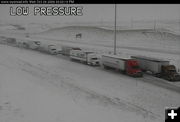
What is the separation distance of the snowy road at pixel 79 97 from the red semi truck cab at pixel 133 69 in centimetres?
129

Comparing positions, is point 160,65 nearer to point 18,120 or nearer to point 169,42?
point 18,120

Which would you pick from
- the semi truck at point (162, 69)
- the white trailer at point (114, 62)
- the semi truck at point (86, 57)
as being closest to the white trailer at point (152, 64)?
the semi truck at point (162, 69)

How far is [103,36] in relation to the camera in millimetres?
129250

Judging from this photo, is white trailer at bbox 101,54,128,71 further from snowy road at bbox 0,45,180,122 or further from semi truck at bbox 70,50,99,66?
semi truck at bbox 70,50,99,66

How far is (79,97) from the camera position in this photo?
31969 millimetres

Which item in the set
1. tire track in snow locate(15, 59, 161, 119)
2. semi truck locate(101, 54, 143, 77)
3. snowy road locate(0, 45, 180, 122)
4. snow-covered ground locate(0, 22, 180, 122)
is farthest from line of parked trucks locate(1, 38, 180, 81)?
tire track in snow locate(15, 59, 161, 119)

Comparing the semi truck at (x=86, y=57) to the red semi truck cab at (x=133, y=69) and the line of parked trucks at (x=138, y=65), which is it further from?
the red semi truck cab at (x=133, y=69)

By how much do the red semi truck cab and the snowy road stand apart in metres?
1.29

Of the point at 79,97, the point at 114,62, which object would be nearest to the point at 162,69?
the point at 114,62

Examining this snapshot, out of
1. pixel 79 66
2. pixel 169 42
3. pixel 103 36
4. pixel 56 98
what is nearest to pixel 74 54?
pixel 79 66

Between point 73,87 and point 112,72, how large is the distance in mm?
12176

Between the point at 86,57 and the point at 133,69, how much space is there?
1298 cm

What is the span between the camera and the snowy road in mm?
26516

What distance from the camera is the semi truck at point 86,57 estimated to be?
5312cm
